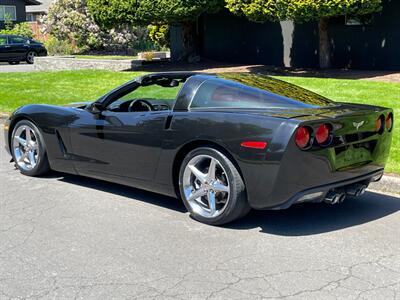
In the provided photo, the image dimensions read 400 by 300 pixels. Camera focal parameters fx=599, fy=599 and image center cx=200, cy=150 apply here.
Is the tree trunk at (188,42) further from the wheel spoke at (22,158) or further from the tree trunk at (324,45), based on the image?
the wheel spoke at (22,158)

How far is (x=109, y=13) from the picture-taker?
18.9 metres

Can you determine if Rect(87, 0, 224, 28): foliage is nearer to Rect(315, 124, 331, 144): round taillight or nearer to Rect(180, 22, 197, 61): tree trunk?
Rect(180, 22, 197, 61): tree trunk

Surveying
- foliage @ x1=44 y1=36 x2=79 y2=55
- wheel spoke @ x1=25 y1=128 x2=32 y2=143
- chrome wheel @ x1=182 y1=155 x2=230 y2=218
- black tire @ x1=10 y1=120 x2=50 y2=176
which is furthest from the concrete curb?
foliage @ x1=44 y1=36 x2=79 y2=55

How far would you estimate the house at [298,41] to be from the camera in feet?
59.6

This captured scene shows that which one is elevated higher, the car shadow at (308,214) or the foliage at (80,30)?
the foliage at (80,30)

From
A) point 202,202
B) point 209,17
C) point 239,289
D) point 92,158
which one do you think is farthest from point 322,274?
point 209,17

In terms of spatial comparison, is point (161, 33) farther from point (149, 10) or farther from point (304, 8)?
point (304, 8)

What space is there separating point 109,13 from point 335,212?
14.7 m

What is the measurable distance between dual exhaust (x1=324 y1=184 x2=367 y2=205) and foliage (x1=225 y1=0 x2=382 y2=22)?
1033 centimetres

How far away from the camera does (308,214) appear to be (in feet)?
18.7

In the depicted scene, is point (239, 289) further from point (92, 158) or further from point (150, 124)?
point (92, 158)

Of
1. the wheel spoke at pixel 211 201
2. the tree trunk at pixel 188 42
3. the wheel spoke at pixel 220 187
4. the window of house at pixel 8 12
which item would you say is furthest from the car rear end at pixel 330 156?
the window of house at pixel 8 12

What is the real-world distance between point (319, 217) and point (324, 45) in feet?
44.0

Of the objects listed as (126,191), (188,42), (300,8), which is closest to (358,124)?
(126,191)
